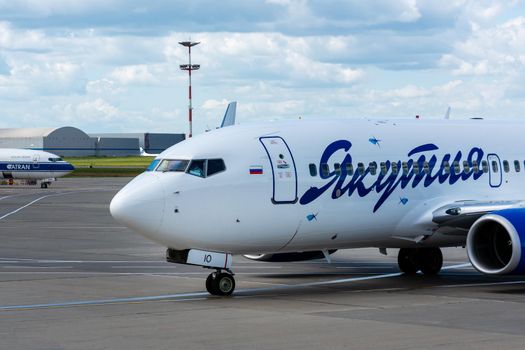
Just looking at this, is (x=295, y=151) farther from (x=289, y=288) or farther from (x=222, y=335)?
(x=222, y=335)

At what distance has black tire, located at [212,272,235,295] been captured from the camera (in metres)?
22.5

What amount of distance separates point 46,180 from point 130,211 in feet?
277

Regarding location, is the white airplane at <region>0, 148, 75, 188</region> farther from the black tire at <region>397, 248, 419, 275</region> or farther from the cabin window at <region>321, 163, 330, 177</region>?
the cabin window at <region>321, 163, 330, 177</region>

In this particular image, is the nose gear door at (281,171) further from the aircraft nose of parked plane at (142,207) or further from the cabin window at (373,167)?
the aircraft nose of parked plane at (142,207)

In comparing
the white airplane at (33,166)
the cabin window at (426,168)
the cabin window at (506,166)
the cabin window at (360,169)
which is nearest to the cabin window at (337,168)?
the cabin window at (360,169)

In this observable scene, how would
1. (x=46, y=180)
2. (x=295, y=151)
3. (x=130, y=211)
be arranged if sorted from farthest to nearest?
(x=46, y=180), (x=295, y=151), (x=130, y=211)

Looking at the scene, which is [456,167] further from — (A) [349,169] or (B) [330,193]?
(B) [330,193]

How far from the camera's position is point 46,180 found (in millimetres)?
104188

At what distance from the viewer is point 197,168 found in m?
22.2

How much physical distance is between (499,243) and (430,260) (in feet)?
11.9

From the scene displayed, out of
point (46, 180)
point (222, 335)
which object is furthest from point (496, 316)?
point (46, 180)

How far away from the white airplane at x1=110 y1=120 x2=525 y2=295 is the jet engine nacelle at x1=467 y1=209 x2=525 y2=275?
1.0 inches

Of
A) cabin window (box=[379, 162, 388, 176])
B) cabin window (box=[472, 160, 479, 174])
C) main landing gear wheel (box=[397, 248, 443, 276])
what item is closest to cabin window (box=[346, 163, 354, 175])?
cabin window (box=[379, 162, 388, 176])

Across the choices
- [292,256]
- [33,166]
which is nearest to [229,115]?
[292,256]
